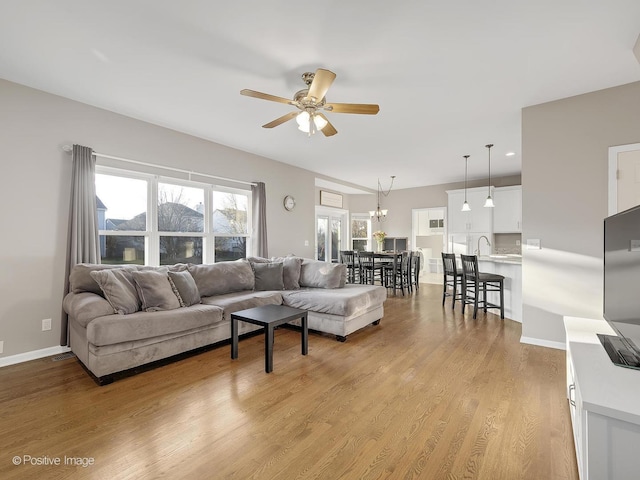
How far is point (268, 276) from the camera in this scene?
447 centimetres

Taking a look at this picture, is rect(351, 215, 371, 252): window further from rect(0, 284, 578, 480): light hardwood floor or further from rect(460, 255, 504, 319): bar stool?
rect(0, 284, 578, 480): light hardwood floor

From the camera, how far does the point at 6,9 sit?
2.03 meters

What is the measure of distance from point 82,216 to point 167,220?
3.54 ft

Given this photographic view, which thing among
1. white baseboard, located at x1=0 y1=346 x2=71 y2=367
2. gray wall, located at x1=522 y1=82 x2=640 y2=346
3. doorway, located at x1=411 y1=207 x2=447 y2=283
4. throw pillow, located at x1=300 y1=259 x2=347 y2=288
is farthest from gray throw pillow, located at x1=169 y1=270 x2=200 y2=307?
doorway, located at x1=411 y1=207 x2=447 y2=283

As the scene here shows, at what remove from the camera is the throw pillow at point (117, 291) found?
2.85 m

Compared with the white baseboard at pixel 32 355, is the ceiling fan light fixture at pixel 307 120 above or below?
above

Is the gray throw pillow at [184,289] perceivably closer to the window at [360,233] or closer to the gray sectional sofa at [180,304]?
the gray sectional sofa at [180,304]

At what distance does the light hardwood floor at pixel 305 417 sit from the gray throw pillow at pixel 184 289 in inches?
24.9

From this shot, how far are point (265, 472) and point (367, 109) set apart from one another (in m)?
2.70

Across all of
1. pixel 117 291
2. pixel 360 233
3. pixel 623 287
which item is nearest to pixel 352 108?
pixel 623 287

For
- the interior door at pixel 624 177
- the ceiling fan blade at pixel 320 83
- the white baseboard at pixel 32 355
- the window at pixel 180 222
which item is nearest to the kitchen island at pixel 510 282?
the interior door at pixel 624 177

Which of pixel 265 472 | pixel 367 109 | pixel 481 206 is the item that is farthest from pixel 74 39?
pixel 481 206

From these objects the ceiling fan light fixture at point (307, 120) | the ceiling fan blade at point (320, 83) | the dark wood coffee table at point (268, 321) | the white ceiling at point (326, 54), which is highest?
the white ceiling at point (326, 54)

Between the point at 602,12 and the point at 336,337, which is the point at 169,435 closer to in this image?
the point at 336,337
